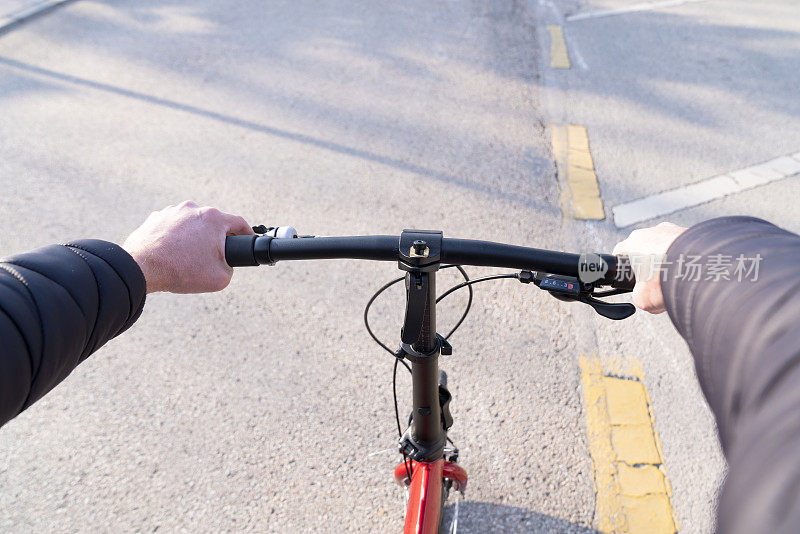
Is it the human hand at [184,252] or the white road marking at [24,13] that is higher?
the human hand at [184,252]

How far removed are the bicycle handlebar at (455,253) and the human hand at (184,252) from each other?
0.24ft

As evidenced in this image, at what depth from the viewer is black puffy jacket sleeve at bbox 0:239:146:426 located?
1.00 metres

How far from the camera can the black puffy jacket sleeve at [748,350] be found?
2.16 ft

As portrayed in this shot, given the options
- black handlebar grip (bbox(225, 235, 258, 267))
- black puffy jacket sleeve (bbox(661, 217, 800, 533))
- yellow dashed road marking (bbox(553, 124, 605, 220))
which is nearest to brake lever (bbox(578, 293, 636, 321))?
black puffy jacket sleeve (bbox(661, 217, 800, 533))

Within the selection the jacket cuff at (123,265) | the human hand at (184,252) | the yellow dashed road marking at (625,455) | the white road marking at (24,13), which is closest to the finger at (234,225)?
the human hand at (184,252)

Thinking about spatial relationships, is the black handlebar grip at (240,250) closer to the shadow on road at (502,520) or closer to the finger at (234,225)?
the finger at (234,225)

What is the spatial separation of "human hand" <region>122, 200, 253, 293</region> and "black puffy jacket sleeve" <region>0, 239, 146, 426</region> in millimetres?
113

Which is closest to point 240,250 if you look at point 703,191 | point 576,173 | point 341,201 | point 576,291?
point 576,291

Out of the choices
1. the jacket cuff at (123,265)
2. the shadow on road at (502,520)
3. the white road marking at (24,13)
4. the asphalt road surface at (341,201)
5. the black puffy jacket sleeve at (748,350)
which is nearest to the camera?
the black puffy jacket sleeve at (748,350)

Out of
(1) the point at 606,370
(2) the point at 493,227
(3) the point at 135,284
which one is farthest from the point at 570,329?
(3) the point at 135,284

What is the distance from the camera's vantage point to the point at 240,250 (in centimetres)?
137

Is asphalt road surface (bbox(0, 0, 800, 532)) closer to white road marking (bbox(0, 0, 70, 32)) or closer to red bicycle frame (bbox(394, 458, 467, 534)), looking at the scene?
white road marking (bbox(0, 0, 70, 32))

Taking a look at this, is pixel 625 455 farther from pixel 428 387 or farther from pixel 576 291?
pixel 576 291

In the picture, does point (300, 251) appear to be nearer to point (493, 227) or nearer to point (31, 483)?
Answer: point (31, 483)
